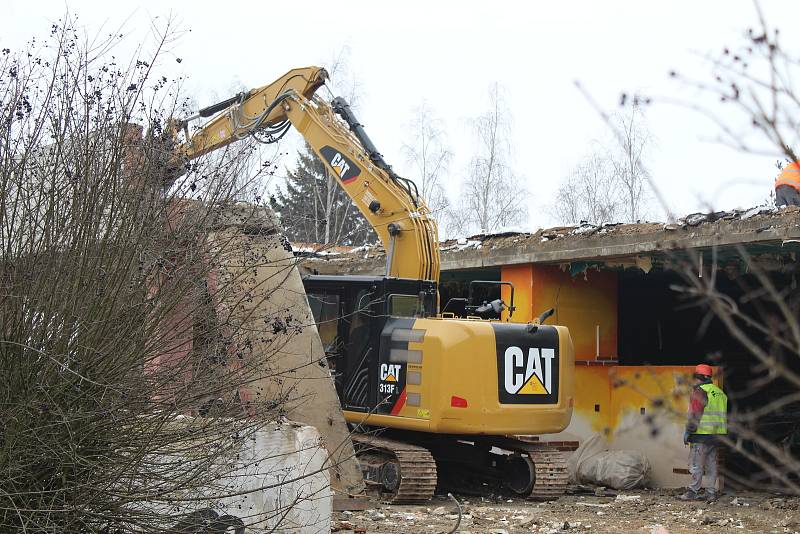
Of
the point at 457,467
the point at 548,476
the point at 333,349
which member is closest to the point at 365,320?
the point at 333,349

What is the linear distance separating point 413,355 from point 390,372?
0.44 meters

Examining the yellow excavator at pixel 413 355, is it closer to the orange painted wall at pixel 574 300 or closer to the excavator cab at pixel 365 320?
the excavator cab at pixel 365 320

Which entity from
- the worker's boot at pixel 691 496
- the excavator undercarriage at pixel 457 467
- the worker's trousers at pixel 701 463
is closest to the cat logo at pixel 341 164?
the excavator undercarriage at pixel 457 467

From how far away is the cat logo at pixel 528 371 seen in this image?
11273mm

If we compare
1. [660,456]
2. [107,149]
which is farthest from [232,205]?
[660,456]

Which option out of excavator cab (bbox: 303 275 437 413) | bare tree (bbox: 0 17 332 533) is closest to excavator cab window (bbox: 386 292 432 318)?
excavator cab (bbox: 303 275 437 413)

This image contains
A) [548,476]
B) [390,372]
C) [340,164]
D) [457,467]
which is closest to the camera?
[390,372]

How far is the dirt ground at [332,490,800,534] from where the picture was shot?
955 cm

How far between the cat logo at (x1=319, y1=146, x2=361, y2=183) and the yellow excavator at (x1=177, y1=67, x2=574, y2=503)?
0.05ft

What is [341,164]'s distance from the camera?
12.4 m

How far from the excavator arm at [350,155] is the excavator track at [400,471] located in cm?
208

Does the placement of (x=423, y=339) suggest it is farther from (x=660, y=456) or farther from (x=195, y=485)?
(x=195, y=485)

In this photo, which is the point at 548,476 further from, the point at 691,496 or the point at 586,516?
the point at 691,496

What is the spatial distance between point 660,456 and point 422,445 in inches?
148
